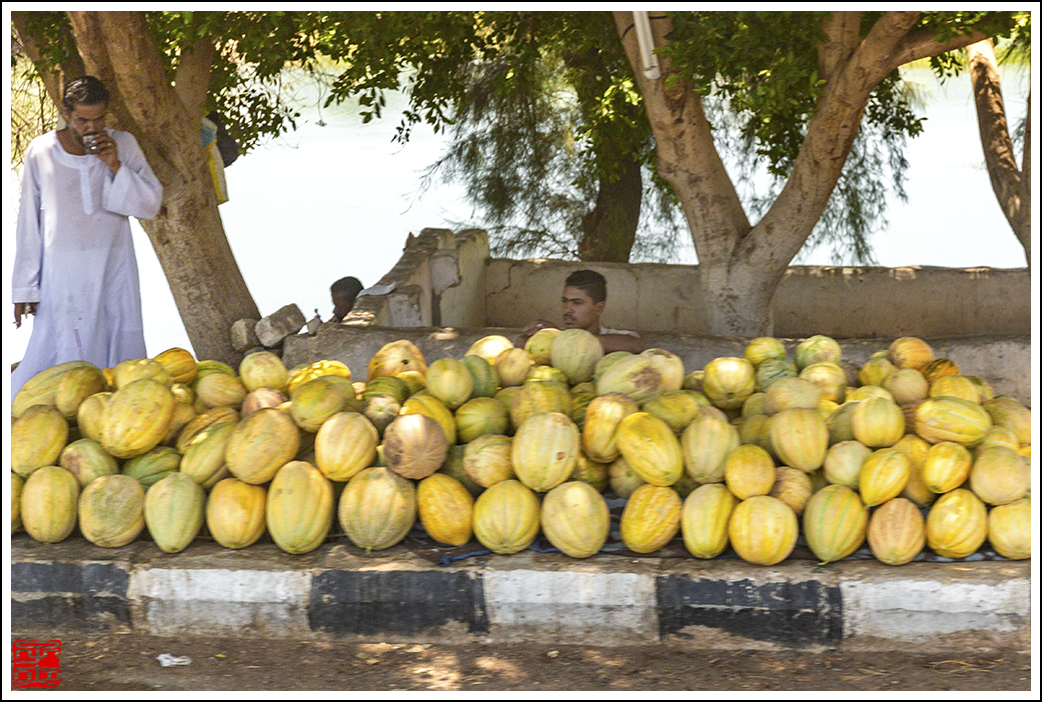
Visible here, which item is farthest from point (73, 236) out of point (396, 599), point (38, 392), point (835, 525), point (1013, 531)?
point (1013, 531)

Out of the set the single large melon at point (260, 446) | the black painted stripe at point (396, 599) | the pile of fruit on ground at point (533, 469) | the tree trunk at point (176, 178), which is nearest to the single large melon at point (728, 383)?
the pile of fruit on ground at point (533, 469)

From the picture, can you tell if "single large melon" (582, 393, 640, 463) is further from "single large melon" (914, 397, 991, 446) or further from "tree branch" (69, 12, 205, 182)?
"tree branch" (69, 12, 205, 182)

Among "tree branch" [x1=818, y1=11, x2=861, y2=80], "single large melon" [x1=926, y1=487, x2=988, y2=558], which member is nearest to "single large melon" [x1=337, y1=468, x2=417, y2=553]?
"single large melon" [x1=926, y1=487, x2=988, y2=558]

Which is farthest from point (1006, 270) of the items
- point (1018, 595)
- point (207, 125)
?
point (207, 125)

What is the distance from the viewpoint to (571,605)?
10.4 feet

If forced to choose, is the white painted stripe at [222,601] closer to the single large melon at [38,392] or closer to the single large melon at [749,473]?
the single large melon at [38,392]

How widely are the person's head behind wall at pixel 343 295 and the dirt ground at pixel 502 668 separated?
3.37 metres

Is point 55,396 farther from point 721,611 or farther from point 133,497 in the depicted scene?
point 721,611

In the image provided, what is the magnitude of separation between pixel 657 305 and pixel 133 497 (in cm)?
513

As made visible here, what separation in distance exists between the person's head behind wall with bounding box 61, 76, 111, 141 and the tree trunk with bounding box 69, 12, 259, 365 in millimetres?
1156

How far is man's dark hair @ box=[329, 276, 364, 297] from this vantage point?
6773 mm

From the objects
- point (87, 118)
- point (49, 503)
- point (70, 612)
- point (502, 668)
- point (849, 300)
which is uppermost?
point (87, 118)

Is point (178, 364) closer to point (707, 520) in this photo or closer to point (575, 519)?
point (575, 519)

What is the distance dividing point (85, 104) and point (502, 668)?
9.59 feet
